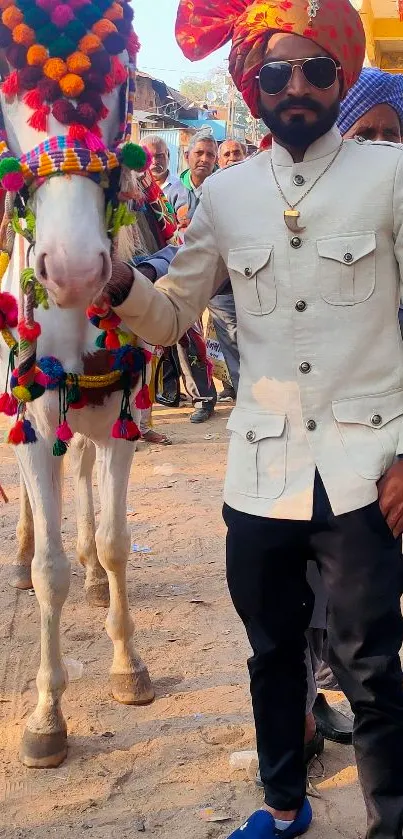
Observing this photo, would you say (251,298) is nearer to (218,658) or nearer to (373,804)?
(373,804)

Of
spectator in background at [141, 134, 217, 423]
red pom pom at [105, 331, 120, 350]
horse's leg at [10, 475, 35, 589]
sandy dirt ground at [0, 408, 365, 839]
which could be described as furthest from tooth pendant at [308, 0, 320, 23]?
spectator in background at [141, 134, 217, 423]

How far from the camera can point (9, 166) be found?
6.91ft

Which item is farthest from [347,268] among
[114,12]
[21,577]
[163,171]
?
[163,171]

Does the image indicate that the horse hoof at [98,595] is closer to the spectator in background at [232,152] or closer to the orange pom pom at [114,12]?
the orange pom pom at [114,12]

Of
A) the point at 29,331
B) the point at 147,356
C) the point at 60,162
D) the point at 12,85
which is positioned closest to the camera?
the point at 60,162

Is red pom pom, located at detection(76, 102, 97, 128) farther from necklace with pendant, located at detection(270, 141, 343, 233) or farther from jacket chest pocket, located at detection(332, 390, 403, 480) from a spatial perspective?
jacket chest pocket, located at detection(332, 390, 403, 480)

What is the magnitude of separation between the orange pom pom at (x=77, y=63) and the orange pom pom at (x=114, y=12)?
181 mm

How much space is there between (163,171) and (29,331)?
556cm

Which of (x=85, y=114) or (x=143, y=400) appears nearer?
(x=85, y=114)

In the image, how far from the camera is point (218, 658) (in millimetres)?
3559

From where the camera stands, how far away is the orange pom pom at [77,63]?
7.00ft

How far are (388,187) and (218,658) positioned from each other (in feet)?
7.29

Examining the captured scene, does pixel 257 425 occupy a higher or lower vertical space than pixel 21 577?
higher

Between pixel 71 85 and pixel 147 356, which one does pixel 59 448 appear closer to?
pixel 147 356
